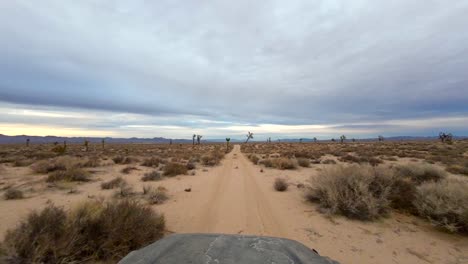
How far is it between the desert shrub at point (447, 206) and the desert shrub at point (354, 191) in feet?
2.83

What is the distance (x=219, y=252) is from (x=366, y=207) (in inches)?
203

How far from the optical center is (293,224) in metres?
6.10

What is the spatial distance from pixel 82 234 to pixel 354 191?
6267mm

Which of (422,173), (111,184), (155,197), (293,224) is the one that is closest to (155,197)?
(155,197)

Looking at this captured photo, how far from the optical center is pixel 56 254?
355 centimetres

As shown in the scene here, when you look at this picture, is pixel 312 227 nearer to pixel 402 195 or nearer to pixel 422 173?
pixel 402 195

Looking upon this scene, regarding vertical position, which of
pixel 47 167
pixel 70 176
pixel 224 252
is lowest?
pixel 70 176

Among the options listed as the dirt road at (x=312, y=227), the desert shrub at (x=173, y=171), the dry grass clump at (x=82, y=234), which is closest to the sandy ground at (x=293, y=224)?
the dirt road at (x=312, y=227)

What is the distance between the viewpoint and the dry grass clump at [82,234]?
350cm

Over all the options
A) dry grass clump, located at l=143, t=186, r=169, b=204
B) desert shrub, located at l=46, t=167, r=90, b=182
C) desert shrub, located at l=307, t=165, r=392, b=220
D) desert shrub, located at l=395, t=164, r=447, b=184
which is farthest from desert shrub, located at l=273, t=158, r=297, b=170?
desert shrub, located at l=46, t=167, r=90, b=182

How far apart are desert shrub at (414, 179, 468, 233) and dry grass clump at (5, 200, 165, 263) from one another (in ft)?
19.9

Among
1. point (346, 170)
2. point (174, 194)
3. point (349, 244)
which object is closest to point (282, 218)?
point (349, 244)

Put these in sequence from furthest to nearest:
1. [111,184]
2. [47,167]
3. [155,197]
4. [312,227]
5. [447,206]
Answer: [47,167], [111,184], [155,197], [312,227], [447,206]

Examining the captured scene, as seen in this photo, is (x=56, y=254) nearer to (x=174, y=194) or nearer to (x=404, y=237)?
(x=174, y=194)
